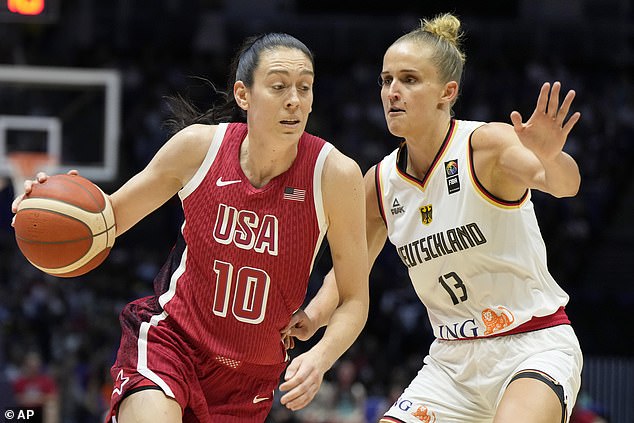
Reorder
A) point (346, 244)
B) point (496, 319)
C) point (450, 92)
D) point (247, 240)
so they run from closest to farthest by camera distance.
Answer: point (247, 240) < point (346, 244) < point (496, 319) < point (450, 92)

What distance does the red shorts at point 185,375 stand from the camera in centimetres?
346

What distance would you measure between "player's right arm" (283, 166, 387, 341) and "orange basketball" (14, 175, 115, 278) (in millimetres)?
781

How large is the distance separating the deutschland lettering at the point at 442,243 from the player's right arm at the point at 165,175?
927mm

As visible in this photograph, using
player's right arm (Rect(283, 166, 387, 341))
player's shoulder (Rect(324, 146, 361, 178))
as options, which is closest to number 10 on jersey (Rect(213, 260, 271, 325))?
player's right arm (Rect(283, 166, 387, 341))

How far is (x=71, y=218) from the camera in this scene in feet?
11.8

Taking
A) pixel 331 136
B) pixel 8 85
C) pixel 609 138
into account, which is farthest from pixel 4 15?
pixel 609 138

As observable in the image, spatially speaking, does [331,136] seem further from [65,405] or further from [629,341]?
[65,405]

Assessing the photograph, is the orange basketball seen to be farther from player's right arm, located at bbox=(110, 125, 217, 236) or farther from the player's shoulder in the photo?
the player's shoulder

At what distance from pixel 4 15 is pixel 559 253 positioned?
9119mm

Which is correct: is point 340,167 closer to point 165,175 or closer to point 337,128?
point 165,175

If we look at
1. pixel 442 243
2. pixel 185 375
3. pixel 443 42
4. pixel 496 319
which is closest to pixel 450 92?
pixel 443 42

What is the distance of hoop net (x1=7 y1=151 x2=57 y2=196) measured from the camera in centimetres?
896

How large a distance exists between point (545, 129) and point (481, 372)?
978 mm

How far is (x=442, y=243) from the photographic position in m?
3.89
